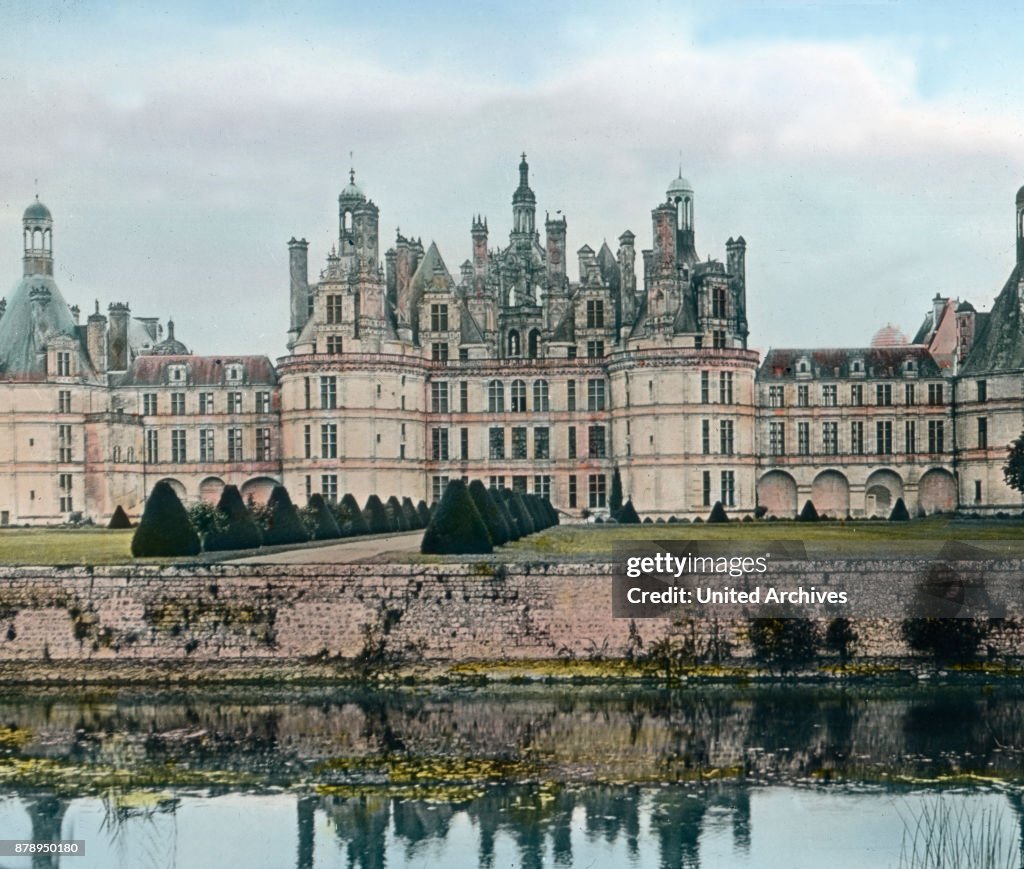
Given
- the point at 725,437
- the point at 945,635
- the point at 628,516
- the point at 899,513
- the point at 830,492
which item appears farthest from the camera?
the point at 830,492

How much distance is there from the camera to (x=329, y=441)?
54219mm

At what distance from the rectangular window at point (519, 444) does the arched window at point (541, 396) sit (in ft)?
3.12

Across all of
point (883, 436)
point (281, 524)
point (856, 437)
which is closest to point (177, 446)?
point (856, 437)

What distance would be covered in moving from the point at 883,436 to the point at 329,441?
19819mm

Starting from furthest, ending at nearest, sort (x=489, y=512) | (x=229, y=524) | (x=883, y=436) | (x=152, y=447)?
(x=152, y=447), (x=883, y=436), (x=489, y=512), (x=229, y=524)

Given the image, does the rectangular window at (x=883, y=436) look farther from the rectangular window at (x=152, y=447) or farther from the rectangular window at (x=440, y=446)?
the rectangular window at (x=152, y=447)

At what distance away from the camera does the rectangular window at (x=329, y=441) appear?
2130 inches

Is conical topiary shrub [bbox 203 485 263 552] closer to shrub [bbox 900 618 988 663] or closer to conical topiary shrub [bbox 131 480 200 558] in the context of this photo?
conical topiary shrub [bbox 131 480 200 558]

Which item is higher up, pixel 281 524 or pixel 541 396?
pixel 541 396

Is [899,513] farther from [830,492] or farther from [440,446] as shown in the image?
[440,446]

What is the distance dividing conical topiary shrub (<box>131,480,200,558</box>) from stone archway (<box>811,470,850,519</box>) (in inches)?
1281

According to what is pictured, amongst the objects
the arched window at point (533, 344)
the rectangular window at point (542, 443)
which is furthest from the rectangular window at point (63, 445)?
the arched window at point (533, 344)

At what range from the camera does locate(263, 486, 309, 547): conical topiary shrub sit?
33656mm

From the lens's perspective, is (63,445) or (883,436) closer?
(63,445)
